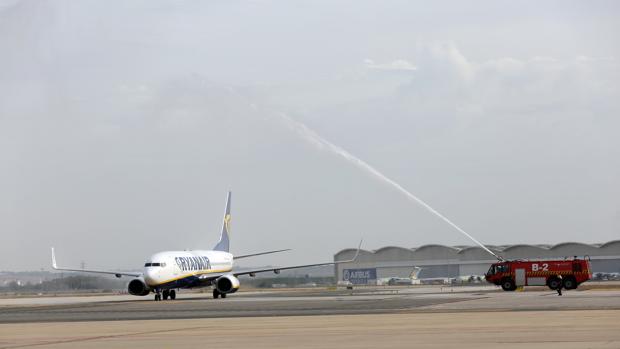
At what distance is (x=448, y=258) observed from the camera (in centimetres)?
16588

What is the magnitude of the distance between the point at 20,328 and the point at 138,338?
36.8 feet

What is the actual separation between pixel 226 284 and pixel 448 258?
8516 centimetres

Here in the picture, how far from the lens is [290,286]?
15300cm

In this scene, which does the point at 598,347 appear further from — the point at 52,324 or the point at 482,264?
the point at 482,264

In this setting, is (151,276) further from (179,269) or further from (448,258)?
(448,258)

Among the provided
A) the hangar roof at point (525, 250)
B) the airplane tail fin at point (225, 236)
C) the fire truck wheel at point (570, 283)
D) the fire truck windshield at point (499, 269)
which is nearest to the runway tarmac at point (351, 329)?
the fire truck wheel at point (570, 283)

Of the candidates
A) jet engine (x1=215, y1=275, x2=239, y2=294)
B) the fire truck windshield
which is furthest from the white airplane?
the fire truck windshield

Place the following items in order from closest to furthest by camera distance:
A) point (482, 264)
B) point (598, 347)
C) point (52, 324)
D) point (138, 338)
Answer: point (598, 347), point (138, 338), point (52, 324), point (482, 264)

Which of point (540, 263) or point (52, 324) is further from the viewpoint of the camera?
point (540, 263)

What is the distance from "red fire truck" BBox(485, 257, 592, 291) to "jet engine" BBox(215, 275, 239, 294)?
2358cm

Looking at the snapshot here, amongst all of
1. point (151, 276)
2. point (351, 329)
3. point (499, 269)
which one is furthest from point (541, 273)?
point (351, 329)

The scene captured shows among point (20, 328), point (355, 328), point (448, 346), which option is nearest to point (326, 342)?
point (448, 346)

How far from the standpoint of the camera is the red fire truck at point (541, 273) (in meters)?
84.2

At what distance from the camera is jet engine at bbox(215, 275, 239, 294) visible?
86.8 meters
